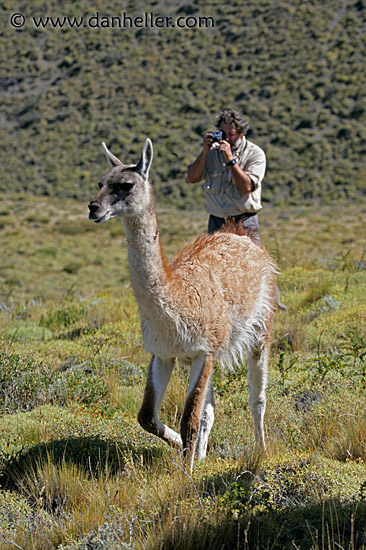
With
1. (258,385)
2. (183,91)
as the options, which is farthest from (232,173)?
(183,91)

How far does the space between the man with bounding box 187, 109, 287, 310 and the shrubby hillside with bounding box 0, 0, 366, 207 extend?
29.2 metres

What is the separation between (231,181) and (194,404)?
2.70 m

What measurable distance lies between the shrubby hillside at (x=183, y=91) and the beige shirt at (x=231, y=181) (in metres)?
29.2

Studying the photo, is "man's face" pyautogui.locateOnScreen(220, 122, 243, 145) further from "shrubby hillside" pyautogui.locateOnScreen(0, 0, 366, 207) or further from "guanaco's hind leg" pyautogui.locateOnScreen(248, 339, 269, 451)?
"shrubby hillside" pyautogui.locateOnScreen(0, 0, 366, 207)

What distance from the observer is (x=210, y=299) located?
14.7 ft

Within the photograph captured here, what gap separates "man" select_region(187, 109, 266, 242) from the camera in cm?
609

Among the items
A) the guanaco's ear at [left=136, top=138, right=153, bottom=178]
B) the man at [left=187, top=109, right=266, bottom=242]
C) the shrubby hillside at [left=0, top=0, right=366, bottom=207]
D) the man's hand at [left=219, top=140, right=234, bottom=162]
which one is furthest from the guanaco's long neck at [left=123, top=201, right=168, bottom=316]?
the shrubby hillside at [left=0, top=0, right=366, bottom=207]

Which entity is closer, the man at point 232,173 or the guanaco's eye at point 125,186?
the guanaco's eye at point 125,186

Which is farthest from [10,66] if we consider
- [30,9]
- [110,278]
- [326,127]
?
[110,278]

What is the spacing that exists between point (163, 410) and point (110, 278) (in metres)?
13.9

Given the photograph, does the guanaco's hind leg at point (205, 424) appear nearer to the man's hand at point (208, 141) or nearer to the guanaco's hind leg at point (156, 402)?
the guanaco's hind leg at point (156, 402)

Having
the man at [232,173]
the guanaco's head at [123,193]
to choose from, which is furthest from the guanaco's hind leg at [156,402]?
the man at [232,173]

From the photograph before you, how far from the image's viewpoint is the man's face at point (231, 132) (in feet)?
20.2

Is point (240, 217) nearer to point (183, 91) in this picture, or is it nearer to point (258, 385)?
point (258, 385)
